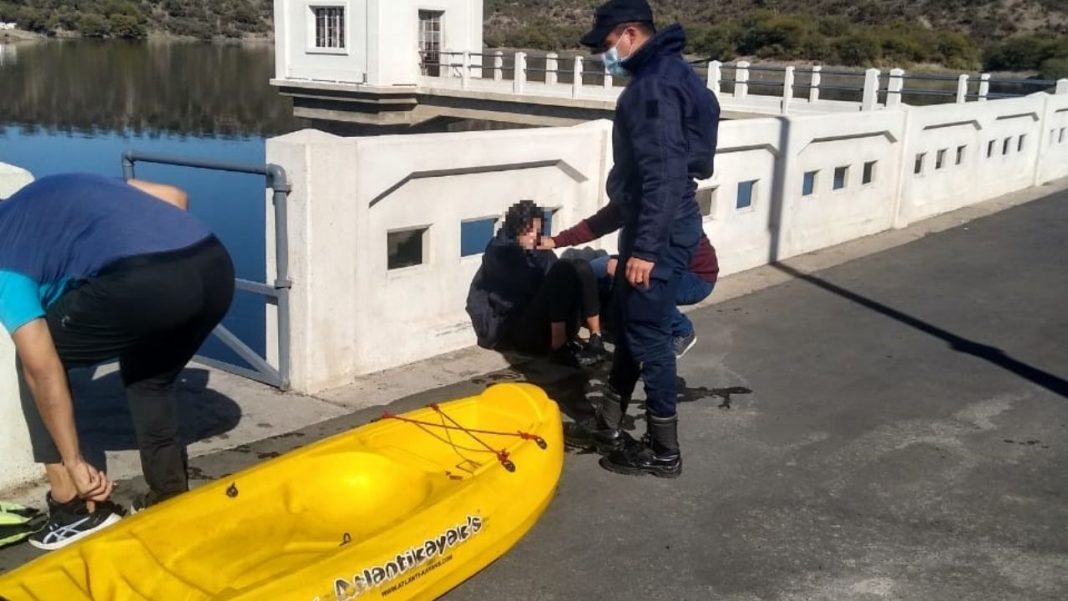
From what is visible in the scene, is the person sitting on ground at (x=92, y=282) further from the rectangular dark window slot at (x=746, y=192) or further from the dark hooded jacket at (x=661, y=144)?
the rectangular dark window slot at (x=746, y=192)

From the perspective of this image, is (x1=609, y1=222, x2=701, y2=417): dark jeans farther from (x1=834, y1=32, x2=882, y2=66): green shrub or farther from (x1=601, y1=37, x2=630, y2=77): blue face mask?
(x1=834, y1=32, x2=882, y2=66): green shrub

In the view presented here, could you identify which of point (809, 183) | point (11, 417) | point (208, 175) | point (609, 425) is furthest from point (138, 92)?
point (609, 425)

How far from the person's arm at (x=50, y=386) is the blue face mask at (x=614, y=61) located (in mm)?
2678

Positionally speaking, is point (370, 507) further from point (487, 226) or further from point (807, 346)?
point (487, 226)

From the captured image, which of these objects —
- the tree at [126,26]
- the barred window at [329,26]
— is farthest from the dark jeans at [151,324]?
the tree at [126,26]

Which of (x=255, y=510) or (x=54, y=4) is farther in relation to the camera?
(x=54, y=4)

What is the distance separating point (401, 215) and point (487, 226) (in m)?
8.98

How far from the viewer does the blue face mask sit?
203 inches

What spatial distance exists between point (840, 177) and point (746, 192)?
5.00ft

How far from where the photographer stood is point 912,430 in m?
6.16

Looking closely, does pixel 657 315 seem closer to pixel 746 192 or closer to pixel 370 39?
pixel 746 192

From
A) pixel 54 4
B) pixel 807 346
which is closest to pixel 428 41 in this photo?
pixel 807 346

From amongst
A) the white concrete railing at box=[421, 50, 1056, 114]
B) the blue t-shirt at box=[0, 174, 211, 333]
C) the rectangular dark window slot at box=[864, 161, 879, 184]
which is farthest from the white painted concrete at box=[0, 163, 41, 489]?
the white concrete railing at box=[421, 50, 1056, 114]

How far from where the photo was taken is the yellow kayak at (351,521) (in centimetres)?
366
